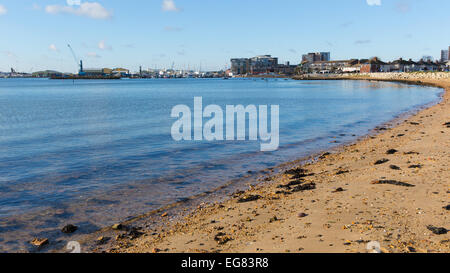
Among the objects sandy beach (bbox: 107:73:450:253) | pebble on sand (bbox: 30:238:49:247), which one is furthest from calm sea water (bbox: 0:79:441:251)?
sandy beach (bbox: 107:73:450:253)

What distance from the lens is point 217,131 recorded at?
25.2 meters

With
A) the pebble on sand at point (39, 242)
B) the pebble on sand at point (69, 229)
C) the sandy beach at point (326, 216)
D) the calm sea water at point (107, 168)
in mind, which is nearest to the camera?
the sandy beach at point (326, 216)

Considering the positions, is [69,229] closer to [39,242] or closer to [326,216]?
[39,242]

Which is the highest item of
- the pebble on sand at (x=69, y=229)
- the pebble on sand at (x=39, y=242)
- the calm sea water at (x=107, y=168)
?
the calm sea water at (x=107, y=168)

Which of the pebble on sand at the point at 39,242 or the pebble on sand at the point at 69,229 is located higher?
the pebble on sand at the point at 69,229

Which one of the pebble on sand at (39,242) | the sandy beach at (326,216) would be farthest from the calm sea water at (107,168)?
the sandy beach at (326,216)

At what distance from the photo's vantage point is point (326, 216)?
7891mm

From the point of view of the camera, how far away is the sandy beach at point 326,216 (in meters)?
6.45

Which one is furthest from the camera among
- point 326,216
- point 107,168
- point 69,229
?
point 107,168

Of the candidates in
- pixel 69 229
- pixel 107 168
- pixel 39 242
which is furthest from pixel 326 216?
pixel 107 168

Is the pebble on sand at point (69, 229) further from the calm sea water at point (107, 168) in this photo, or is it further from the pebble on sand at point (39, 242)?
the pebble on sand at point (39, 242)

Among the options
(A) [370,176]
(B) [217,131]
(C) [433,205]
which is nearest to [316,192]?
(A) [370,176]
